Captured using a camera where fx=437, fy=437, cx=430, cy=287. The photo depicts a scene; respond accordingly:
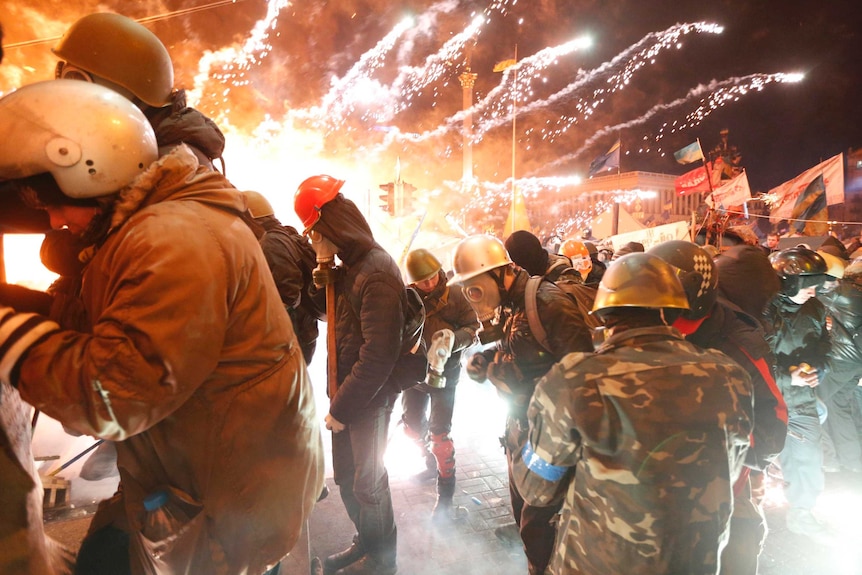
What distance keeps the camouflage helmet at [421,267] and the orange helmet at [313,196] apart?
1811 mm

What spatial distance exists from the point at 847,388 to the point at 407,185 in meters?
8.46

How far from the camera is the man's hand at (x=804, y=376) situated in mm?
4438

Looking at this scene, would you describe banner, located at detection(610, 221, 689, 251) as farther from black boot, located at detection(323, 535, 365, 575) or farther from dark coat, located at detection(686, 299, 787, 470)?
black boot, located at detection(323, 535, 365, 575)

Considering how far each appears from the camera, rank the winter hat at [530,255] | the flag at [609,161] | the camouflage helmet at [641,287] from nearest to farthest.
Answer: the camouflage helmet at [641,287] < the winter hat at [530,255] < the flag at [609,161]

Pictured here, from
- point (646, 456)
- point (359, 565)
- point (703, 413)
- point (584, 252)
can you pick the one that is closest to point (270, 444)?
point (646, 456)

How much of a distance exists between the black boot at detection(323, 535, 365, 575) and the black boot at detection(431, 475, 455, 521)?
1102 mm

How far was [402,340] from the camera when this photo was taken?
3.42 metres

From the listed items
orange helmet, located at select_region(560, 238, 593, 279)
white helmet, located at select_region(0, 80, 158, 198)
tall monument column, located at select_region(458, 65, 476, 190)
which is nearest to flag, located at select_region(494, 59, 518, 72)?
tall monument column, located at select_region(458, 65, 476, 190)

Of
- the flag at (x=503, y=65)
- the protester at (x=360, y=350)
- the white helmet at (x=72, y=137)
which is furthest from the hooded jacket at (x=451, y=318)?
the flag at (x=503, y=65)

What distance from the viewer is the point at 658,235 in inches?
495

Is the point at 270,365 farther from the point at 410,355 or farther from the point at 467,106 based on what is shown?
the point at 467,106

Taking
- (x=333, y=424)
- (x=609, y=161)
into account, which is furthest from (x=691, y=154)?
(x=333, y=424)

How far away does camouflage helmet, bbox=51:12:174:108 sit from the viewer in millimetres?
2131

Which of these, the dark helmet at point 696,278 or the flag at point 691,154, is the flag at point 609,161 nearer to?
the flag at point 691,154
